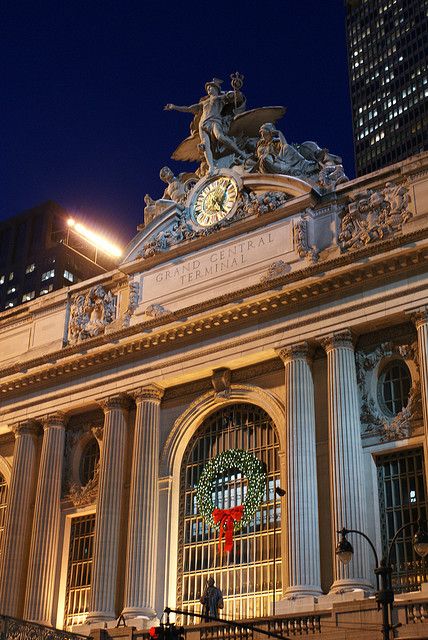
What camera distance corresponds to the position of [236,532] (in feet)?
127

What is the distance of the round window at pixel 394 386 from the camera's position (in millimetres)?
36250

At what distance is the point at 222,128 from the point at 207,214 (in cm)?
464

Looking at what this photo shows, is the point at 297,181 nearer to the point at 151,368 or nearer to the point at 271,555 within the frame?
the point at 151,368

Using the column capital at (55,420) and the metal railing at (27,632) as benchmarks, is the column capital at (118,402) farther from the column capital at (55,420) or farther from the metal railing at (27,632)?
the metal railing at (27,632)

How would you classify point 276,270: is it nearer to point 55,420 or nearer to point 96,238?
point 55,420

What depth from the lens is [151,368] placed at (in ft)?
141

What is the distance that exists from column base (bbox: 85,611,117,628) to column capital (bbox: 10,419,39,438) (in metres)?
10.9

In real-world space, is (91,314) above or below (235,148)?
below

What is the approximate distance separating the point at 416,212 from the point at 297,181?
590 centimetres

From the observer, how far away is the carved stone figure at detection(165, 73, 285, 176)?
45438mm

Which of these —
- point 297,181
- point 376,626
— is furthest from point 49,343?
point 376,626

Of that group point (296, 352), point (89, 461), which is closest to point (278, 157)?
point (296, 352)

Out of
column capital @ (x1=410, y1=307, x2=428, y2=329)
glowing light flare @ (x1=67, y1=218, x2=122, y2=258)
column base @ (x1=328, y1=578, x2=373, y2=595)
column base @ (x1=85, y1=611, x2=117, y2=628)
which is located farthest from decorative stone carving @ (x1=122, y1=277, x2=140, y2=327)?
glowing light flare @ (x1=67, y1=218, x2=122, y2=258)

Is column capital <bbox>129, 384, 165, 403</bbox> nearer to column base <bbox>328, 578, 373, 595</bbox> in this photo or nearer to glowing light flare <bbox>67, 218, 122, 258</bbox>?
column base <bbox>328, 578, 373, 595</bbox>
